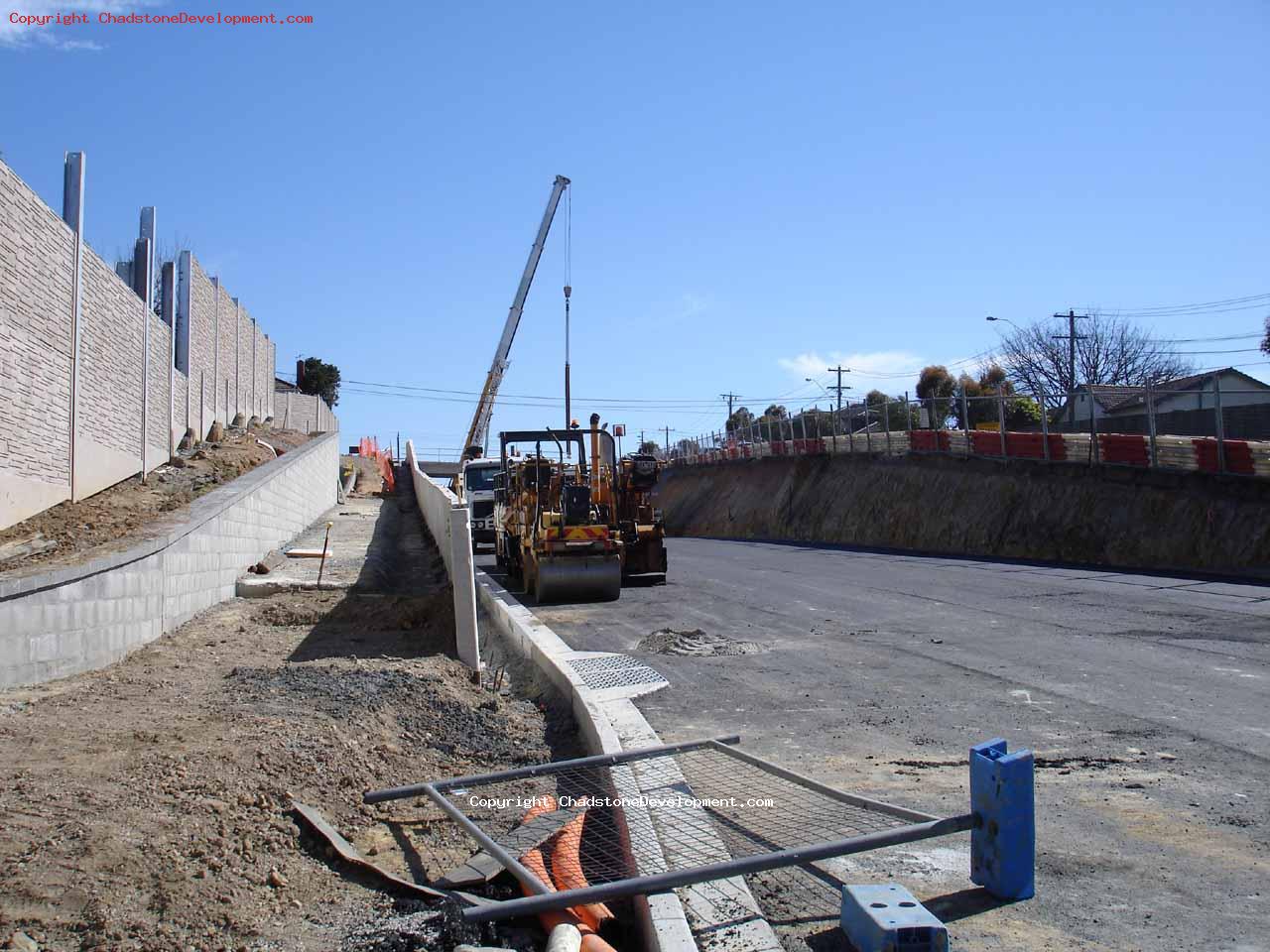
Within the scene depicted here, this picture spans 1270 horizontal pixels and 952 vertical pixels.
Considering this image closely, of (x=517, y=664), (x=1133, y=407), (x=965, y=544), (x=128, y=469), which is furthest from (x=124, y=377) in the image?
(x=1133, y=407)

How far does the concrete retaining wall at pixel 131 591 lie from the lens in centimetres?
813

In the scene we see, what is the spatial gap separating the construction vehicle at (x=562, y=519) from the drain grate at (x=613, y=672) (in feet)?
19.7

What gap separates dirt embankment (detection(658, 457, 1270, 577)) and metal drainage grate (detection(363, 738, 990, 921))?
55.6 ft

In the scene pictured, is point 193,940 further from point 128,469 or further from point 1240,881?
point 128,469

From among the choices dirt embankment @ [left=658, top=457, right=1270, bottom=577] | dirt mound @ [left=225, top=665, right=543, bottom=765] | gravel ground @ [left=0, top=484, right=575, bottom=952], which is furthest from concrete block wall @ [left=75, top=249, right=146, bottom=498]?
dirt embankment @ [left=658, top=457, right=1270, bottom=577]

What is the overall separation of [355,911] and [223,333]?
1066 inches

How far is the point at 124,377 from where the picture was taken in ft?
55.3

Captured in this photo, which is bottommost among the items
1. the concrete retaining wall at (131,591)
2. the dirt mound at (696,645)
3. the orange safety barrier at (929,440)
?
the dirt mound at (696,645)

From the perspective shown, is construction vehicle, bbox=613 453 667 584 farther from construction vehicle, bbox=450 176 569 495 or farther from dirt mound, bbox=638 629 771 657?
construction vehicle, bbox=450 176 569 495

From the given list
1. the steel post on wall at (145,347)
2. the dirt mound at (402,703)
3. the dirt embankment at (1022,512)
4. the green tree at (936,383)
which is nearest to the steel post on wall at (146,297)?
the steel post on wall at (145,347)

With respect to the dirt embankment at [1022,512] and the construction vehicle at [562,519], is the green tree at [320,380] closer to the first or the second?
the dirt embankment at [1022,512]

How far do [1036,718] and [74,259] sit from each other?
549 inches

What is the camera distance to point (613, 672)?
984 centimetres

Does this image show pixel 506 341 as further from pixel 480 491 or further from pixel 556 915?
pixel 556 915
